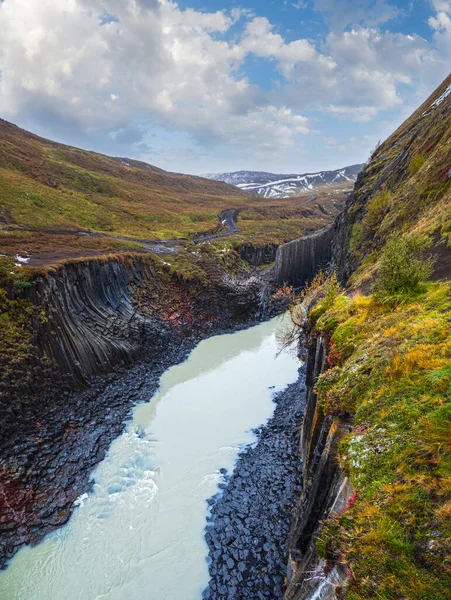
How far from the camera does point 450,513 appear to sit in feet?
15.0

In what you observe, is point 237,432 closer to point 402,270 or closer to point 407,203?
point 402,270

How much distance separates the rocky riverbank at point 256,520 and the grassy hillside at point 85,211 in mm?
29801

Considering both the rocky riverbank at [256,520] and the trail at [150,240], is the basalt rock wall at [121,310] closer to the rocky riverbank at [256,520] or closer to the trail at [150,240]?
the trail at [150,240]

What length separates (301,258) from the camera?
6222 centimetres

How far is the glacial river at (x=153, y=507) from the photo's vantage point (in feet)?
43.4

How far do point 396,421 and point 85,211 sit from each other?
70.1 m

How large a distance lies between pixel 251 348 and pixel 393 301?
2745cm

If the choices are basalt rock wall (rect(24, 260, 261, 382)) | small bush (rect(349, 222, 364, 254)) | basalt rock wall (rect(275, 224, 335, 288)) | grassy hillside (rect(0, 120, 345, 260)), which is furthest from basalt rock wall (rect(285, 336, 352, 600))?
basalt rock wall (rect(275, 224, 335, 288))

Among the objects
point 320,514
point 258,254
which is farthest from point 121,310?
point 258,254

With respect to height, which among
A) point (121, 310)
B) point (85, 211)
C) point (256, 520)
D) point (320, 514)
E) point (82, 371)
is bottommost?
point (256, 520)

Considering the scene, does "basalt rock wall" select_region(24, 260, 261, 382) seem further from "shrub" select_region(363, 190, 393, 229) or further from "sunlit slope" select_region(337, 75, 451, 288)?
"shrub" select_region(363, 190, 393, 229)

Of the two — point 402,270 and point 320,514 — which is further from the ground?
point 402,270

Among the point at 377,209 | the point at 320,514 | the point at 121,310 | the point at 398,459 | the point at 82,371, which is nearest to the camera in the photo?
the point at 398,459

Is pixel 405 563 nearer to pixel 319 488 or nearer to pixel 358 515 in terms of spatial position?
pixel 358 515
